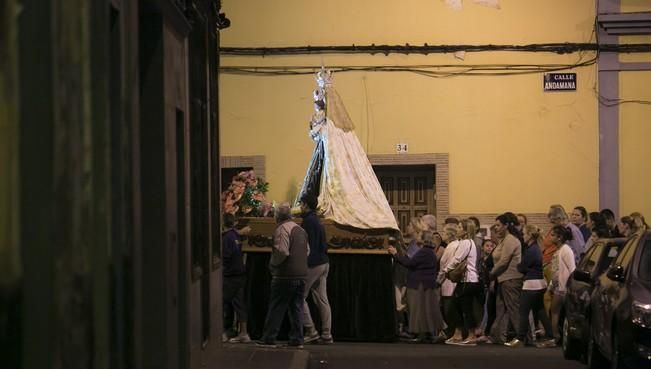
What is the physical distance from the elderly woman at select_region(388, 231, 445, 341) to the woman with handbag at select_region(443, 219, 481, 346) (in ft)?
0.86

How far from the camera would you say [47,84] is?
236 inches

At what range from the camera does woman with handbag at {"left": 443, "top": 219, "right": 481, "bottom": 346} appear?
55.2 feet

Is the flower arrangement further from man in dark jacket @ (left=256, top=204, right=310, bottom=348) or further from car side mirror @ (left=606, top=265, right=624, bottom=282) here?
car side mirror @ (left=606, top=265, right=624, bottom=282)

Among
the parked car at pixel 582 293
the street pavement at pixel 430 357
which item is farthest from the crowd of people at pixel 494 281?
the parked car at pixel 582 293

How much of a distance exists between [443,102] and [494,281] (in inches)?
237

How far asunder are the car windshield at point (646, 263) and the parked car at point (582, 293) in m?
1.30

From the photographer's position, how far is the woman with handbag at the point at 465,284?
16.8 metres

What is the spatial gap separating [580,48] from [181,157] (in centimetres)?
1268

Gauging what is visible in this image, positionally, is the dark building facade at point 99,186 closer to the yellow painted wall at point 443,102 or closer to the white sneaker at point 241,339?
the white sneaker at point 241,339

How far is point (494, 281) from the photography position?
56.3ft

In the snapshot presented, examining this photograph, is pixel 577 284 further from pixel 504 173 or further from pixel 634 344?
pixel 504 173

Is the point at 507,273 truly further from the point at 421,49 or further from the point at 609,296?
the point at 421,49

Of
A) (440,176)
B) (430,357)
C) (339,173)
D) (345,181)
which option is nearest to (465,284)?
(430,357)

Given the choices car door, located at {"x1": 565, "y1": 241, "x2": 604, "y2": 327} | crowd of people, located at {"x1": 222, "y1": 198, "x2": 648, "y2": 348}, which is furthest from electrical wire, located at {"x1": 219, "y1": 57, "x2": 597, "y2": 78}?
car door, located at {"x1": 565, "y1": 241, "x2": 604, "y2": 327}
